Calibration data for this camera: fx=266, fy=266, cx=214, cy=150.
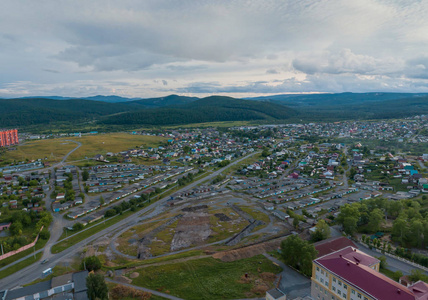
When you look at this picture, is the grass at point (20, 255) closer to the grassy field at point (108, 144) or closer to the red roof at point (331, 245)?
the red roof at point (331, 245)

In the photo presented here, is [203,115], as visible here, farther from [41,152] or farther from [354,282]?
[354,282]

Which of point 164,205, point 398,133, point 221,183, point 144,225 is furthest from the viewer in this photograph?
point 398,133

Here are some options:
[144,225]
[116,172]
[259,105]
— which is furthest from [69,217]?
[259,105]

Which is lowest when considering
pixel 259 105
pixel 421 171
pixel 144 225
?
pixel 144 225

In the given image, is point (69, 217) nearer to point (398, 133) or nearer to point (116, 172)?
point (116, 172)

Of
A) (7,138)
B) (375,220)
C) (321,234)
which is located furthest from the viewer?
(7,138)

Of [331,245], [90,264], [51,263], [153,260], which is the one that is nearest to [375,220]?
[331,245]

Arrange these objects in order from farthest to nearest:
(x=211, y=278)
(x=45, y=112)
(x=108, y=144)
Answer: (x=45, y=112), (x=108, y=144), (x=211, y=278)

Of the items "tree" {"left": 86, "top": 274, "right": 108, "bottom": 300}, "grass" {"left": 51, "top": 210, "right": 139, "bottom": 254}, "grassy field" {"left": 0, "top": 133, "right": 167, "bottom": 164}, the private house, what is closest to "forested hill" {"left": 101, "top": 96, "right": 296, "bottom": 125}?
"grassy field" {"left": 0, "top": 133, "right": 167, "bottom": 164}
